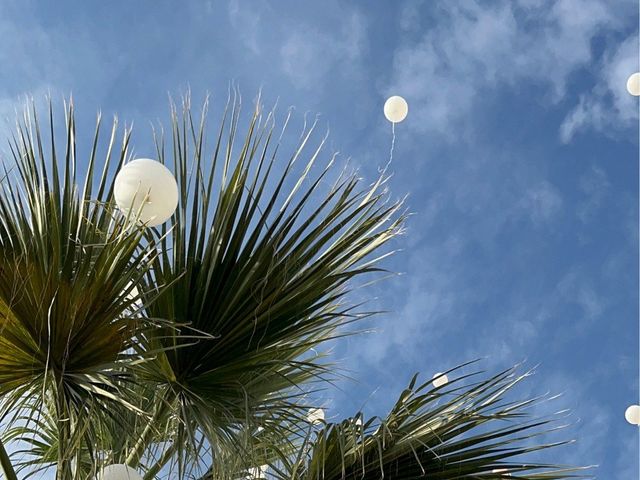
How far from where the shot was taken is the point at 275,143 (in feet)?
11.5

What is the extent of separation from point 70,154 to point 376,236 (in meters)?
1.15

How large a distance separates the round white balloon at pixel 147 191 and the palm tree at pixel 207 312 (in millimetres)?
66

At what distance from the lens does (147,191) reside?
3084 millimetres

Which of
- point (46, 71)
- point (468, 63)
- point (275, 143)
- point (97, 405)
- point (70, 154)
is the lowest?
point (97, 405)

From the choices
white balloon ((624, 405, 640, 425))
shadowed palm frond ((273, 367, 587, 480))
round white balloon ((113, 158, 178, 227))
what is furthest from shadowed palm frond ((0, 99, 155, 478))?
white balloon ((624, 405, 640, 425))

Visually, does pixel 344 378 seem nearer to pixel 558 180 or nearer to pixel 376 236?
pixel 376 236

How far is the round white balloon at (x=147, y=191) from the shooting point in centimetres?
309

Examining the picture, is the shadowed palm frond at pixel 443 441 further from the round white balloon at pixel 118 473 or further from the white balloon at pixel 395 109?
the white balloon at pixel 395 109

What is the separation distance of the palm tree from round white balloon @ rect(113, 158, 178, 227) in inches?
2.6

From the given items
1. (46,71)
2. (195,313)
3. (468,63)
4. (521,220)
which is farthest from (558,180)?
(195,313)

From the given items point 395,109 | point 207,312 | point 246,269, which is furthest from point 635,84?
point 207,312

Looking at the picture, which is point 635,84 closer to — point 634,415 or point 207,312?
point 634,415

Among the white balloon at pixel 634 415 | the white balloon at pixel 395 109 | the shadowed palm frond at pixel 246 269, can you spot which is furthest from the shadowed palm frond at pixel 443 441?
the white balloon at pixel 634 415

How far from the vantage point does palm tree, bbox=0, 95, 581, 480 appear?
2.79 metres
